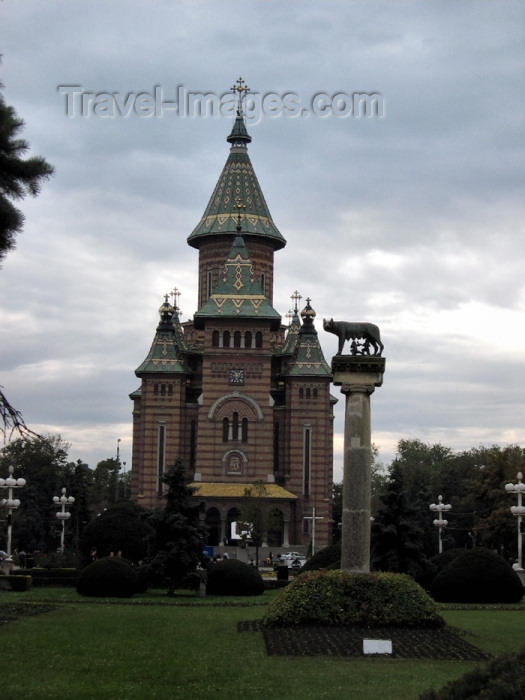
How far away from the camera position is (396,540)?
40906 millimetres

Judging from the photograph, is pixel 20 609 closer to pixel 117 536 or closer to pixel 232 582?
pixel 232 582

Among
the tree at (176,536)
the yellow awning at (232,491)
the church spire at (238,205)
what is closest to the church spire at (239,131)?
the church spire at (238,205)

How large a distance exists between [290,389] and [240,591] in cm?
4649

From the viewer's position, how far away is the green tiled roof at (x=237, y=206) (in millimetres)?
93438

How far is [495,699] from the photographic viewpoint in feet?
38.0

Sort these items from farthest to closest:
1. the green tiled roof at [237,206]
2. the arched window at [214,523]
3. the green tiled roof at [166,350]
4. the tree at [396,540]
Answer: the green tiled roof at [237,206] → the green tiled roof at [166,350] → the arched window at [214,523] → the tree at [396,540]

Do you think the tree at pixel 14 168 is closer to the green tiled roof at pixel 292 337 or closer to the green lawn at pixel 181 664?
the green lawn at pixel 181 664

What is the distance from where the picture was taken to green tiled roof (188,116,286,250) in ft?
307

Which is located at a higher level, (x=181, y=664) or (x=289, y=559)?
(x=289, y=559)

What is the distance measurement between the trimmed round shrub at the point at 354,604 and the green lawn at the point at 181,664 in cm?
105

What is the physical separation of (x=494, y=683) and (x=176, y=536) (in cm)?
2671

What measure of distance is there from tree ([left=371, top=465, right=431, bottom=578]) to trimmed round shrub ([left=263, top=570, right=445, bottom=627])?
13.6 meters

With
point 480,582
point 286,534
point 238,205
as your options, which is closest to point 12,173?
point 480,582

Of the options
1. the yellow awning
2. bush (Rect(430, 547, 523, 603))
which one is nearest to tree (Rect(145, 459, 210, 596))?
bush (Rect(430, 547, 523, 603))
